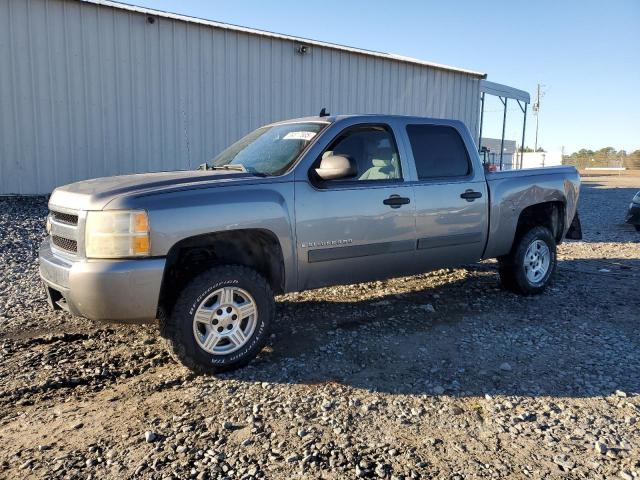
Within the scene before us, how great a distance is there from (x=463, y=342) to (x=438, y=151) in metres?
1.92

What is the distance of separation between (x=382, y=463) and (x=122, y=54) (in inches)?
438

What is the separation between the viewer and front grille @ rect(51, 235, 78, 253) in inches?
145

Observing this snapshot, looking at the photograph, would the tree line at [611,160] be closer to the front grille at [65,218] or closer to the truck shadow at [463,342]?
the truck shadow at [463,342]

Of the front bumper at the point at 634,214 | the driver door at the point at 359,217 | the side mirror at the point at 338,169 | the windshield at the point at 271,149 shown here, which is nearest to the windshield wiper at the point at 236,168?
the windshield at the point at 271,149

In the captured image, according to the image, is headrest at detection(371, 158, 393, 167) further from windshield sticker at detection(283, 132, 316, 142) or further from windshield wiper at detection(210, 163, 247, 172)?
windshield wiper at detection(210, 163, 247, 172)

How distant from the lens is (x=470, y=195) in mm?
5293

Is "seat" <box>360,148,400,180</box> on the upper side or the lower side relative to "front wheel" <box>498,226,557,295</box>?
upper

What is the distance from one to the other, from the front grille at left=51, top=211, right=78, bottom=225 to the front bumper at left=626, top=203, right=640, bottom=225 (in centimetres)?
1099

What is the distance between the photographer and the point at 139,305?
3.49 metres

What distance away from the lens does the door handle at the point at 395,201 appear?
462cm

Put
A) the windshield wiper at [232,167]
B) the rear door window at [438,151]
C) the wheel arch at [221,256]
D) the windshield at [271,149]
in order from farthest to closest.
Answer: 1. the rear door window at [438,151]
2. the windshield wiper at [232,167]
3. the windshield at [271,149]
4. the wheel arch at [221,256]

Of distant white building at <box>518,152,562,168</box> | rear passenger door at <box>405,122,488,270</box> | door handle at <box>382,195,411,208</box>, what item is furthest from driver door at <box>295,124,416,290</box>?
distant white building at <box>518,152,562,168</box>

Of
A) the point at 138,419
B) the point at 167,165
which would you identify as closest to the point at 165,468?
the point at 138,419

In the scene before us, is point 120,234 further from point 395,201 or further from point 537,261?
point 537,261
